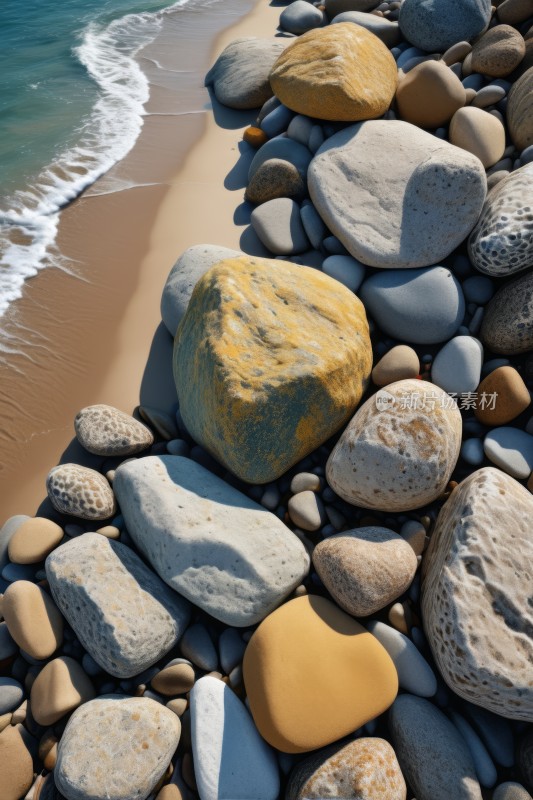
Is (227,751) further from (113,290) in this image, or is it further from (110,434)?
(113,290)

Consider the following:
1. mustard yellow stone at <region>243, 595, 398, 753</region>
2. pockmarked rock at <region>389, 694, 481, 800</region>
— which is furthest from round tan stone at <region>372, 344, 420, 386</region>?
pockmarked rock at <region>389, 694, 481, 800</region>

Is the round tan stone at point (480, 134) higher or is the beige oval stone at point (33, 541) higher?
the round tan stone at point (480, 134)

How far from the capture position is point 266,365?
2.75 m

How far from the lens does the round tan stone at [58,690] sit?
7.51ft

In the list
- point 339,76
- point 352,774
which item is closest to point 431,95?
point 339,76

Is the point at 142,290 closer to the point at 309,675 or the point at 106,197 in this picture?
the point at 106,197

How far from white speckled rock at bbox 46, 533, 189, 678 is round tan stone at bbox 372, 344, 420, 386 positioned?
1638 mm

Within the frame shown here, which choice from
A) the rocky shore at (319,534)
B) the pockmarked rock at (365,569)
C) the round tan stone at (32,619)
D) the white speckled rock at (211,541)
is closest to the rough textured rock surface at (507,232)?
the rocky shore at (319,534)

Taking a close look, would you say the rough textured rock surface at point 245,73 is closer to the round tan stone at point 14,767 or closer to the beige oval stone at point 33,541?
the beige oval stone at point 33,541

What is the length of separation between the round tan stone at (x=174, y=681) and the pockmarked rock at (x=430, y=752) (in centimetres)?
90

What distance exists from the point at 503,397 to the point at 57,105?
6296 mm

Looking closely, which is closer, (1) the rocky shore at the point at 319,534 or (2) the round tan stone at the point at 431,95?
(1) the rocky shore at the point at 319,534

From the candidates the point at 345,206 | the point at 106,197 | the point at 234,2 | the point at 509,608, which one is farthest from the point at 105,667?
the point at 234,2

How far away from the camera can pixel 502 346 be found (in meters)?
3.09
